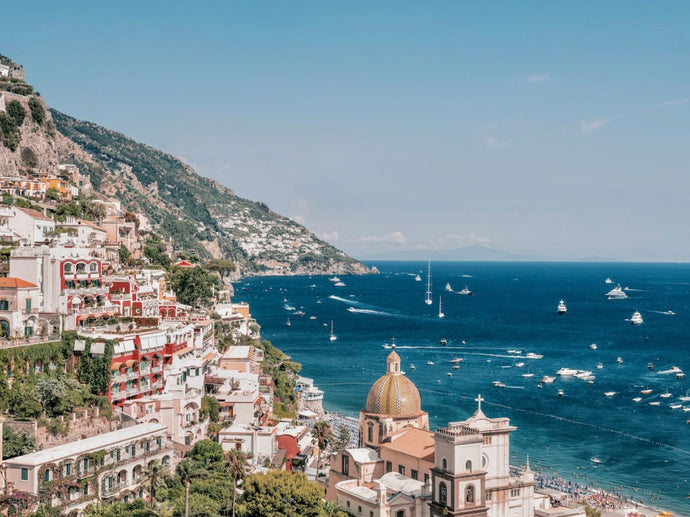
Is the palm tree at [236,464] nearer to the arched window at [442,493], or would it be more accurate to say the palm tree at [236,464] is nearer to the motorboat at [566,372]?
the arched window at [442,493]

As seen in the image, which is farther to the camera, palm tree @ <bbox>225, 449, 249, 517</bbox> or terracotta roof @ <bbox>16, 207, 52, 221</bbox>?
terracotta roof @ <bbox>16, 207, 52, 221</bbox>

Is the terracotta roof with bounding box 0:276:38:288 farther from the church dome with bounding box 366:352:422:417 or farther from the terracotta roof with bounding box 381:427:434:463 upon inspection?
the terracotta roof with bounding box 381:427:434:463

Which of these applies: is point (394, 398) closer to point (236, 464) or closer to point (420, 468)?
point (420, 468)

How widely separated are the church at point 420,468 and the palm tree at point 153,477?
974 centimetres

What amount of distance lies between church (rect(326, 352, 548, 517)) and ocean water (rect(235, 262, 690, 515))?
86.3 ft

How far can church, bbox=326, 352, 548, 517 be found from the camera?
38250 mm

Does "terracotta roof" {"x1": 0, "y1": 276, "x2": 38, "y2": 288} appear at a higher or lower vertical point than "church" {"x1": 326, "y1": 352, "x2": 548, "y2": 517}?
higher

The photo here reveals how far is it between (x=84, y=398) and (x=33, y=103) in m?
54.5

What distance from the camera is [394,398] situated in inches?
1850

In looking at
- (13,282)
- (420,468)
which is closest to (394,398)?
(420,468)

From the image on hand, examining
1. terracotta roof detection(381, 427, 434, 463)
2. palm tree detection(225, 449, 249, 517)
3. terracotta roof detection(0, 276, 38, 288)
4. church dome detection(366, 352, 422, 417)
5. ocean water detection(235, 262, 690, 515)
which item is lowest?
ocean water detection(235, 262, 690, 515)

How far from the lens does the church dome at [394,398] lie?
A: 46844 millimetres

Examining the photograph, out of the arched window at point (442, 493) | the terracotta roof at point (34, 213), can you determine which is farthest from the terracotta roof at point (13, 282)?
the arched window at point (442, 493)

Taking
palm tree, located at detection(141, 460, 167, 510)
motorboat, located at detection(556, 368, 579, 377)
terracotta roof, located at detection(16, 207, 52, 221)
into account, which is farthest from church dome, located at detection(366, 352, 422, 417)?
motorboat, located at detection(556, 368, 579, 377)
